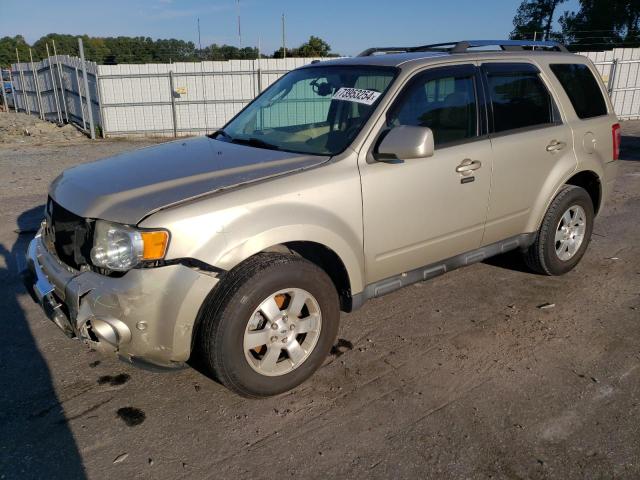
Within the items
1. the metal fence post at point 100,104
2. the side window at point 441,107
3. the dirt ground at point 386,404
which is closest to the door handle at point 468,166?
the side window at point 441,107

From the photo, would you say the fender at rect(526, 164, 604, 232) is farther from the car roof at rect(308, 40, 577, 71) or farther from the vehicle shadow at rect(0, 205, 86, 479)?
the vehicle shadow at rect(0, 205, 86, 479)

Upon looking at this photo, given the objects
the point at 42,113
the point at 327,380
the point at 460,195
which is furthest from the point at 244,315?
the point at 42,113

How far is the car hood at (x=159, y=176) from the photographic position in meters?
2.71

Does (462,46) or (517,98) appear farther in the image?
(517,98)

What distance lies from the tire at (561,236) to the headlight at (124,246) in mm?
3232

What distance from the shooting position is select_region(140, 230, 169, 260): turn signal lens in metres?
2.54

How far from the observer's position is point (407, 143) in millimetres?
3076

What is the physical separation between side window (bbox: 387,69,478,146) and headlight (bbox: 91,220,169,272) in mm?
1657

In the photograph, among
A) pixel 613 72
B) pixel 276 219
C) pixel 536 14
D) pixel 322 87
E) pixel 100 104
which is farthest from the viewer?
pixel 536 14

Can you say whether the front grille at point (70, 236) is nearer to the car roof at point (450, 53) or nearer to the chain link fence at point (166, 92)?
the car roof at point (450, 53)

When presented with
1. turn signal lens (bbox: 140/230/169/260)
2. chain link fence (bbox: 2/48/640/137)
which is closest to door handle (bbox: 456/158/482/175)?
turn signal lens (bbox: 140/230/169/260)

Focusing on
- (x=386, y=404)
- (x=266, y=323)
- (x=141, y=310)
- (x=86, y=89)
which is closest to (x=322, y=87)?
(x=266, y=323)

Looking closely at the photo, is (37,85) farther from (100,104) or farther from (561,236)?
(561,236)

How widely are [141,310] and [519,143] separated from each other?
117 inches
